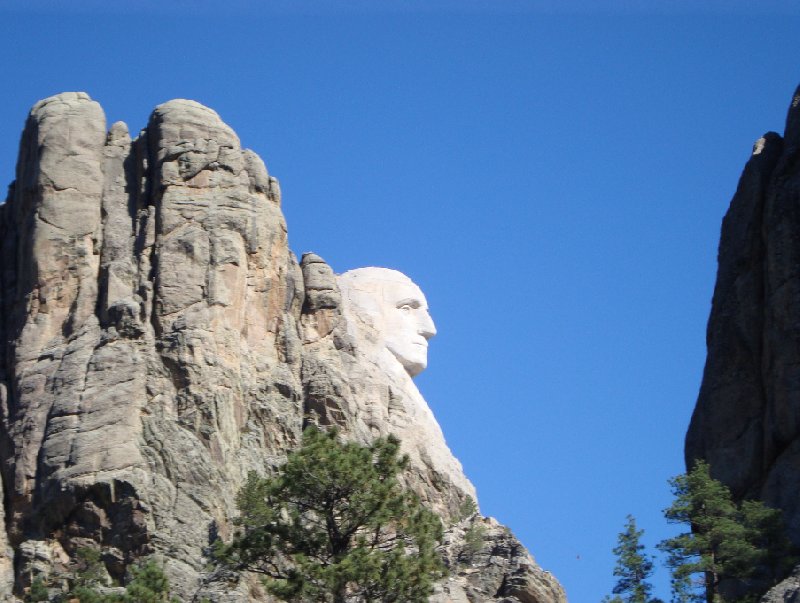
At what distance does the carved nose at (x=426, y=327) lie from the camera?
370 ft

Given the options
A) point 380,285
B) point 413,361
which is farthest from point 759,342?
point 380,285

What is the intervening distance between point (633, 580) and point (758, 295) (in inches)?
599

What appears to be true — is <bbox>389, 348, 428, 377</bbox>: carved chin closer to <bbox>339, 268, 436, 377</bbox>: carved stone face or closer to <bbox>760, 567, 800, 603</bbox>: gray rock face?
<bbox>339, 268, 436, 377</bbox>: carved stone face

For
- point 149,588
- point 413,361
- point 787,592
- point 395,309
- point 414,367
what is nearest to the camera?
point 149,588

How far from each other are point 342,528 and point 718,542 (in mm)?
14887

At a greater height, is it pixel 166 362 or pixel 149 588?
pixel 166 362

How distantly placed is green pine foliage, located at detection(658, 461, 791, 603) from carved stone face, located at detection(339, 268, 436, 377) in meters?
33.4

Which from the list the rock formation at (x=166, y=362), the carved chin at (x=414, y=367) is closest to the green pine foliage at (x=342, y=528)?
the rock formation at (x=166, y=362)

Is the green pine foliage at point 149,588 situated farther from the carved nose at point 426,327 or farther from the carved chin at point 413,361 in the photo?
the carved nose at point 426,327

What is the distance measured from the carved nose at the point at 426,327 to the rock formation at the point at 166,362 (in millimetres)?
6356

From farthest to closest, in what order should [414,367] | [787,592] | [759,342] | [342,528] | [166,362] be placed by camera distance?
[414,367]
[166,362]
[759,342]
[787,592]
[342,528]

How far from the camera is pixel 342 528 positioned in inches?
2768

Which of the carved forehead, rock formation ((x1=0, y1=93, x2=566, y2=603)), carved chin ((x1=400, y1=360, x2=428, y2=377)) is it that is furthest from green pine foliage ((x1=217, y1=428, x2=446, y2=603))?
the carved forehead

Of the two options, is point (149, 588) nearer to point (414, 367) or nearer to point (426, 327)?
point (414, 367)
